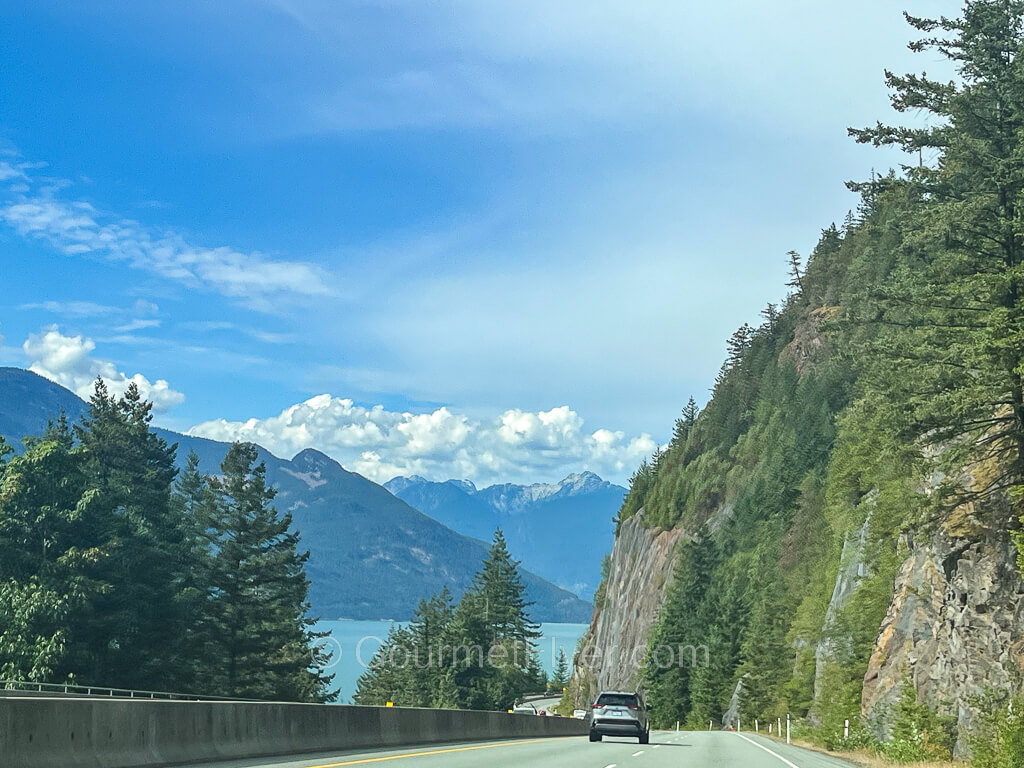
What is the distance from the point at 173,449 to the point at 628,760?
50.1 meters

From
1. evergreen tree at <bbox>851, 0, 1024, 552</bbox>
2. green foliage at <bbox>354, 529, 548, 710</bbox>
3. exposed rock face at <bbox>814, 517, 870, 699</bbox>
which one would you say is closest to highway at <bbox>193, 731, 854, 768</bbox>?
evergreen tree at <bbox>851, 0, 1024, 552</bbox>

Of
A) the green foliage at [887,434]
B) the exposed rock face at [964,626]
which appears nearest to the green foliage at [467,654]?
the green foliage at [887,434]

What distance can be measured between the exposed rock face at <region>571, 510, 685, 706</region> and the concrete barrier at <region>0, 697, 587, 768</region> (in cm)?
9162

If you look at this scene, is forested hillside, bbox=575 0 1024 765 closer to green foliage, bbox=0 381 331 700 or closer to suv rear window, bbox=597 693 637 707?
suv rear window, bbox=597 693 637 707

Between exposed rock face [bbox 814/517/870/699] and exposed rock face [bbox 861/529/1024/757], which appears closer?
exposed rock face [bbox 861/529/1024/757]

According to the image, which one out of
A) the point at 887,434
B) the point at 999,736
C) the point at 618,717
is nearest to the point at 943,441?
the point at 887,434

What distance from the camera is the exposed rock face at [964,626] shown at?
28781 millimetres

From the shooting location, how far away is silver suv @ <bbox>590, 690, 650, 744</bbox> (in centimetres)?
3388

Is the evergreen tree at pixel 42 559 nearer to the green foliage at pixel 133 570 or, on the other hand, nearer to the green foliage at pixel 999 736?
the green foliage at pixel 133 570

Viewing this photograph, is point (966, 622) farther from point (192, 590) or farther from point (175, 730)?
point (192, 590)

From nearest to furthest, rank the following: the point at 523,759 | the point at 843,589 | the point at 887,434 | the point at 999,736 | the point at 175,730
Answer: the point at 175,730 → the point at 523,759 → the point at 999,736 → the point at 887,434 → the point at 843,589

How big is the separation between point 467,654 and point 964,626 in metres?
93.2

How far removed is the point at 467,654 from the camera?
11962 centimetres

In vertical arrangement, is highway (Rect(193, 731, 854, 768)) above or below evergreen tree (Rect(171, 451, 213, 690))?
below
